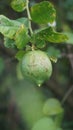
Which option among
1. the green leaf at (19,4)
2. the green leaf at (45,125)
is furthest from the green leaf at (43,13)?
the green leaf at (45,125)

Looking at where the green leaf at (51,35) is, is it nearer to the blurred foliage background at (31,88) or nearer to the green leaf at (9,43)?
the green leaf at (9,43)

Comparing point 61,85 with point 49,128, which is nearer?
point 49,128

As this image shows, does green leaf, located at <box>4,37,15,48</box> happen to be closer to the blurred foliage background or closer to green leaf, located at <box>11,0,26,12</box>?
green leaf, located at <box>11,0,26,12</box>

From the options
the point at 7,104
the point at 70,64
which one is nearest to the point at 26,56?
the point at 70,64

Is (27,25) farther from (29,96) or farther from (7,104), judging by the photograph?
(7,104)

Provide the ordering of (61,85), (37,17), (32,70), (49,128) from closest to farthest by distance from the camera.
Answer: (32,70) → (37,17) → (49,128) → (61,85)

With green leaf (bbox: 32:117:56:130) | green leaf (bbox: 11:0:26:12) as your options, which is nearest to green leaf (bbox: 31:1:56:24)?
green leaf (bbox: 11:0:26:12)
